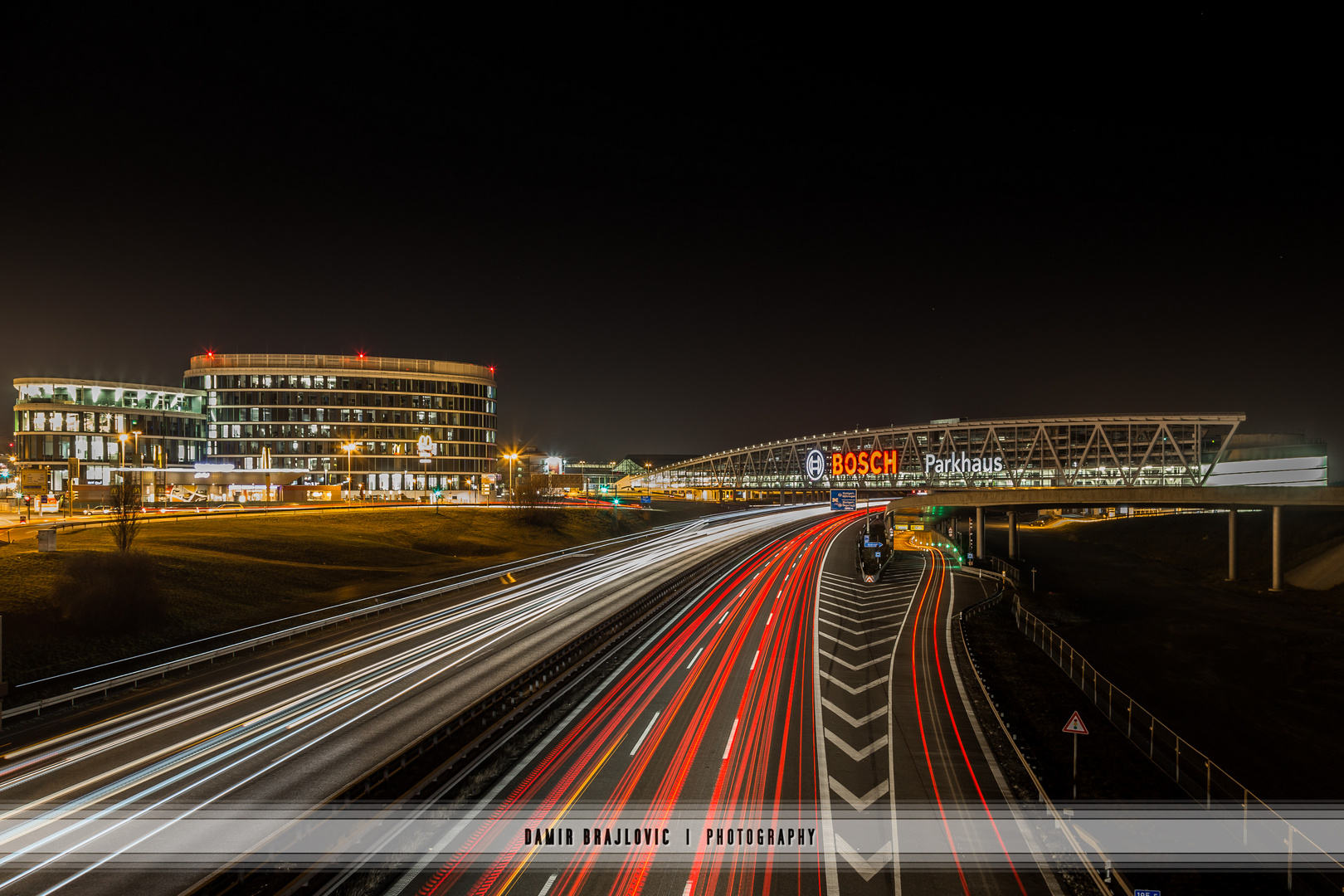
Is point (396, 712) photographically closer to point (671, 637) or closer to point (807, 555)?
point (671, 637)

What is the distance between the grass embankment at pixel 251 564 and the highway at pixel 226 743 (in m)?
6.38

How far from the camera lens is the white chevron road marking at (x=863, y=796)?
1630 cm

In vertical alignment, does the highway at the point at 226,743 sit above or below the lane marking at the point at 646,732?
above

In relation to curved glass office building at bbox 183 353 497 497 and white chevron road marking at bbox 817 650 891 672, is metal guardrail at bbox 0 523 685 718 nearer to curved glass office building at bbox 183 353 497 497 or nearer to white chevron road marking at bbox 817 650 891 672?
white chevron road marking at bbox 817 650 891 672

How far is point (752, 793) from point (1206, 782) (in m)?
13.4

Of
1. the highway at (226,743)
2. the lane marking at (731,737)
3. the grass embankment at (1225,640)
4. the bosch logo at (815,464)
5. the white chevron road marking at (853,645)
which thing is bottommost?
the grass embankment at (1225,640)

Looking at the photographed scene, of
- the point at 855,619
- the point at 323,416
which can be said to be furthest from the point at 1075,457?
the point at 323,416

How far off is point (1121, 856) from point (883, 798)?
5.05 m

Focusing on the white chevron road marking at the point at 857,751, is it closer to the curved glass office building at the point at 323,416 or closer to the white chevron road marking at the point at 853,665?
the white chevron road marking at the point at 853,665

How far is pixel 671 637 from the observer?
31484 millimetres

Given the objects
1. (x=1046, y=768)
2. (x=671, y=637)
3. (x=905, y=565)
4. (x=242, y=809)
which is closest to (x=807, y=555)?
(x=905, y=565)

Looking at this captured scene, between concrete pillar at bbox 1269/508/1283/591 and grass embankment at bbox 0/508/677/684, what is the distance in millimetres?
65336

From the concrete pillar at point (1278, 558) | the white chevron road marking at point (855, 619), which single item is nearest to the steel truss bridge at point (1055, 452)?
the concrete pillar at point (1278, 558)

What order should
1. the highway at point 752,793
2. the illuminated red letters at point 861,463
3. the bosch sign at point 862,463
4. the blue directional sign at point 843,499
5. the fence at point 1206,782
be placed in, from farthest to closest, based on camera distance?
1. the illuminated red letters at point 861,463
2. the bosch sign at point 862,463
3. the blue directional sign at point 843,499
4. the fence at point 1206,782
5. the highway at point 752,793
